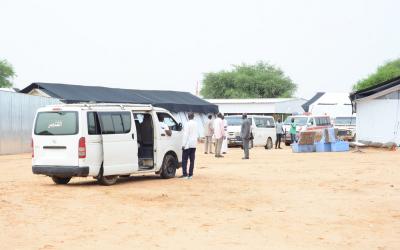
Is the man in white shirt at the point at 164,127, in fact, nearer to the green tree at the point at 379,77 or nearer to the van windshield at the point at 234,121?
the van windshield at the point at 234,121

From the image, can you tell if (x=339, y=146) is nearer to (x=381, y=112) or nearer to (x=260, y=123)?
(x=381, y=112)

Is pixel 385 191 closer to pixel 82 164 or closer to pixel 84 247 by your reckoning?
pixel 82 164

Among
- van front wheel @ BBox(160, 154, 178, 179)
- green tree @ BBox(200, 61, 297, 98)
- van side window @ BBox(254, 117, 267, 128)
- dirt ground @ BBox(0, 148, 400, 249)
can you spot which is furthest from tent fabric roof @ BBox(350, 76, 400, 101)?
green tree @ BBox(200, 61, 297, 98)

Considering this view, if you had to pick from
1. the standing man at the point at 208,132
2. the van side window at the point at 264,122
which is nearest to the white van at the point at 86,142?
the standing man at the point at 208,132

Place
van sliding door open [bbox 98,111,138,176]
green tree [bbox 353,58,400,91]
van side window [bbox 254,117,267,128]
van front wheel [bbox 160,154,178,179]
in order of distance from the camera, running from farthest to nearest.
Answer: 1. green tree [bbox 353,58,400,91]
2. van side window [bbox 254,117,267,128]
3. van front wheel [bbox 160,154,178,179]
4. van sliding door open [bbox 98,111,138,176]

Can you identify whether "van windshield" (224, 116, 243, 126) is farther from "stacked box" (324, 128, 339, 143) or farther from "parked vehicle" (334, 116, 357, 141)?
"parked vehicle" (334, 116, 357, 141)

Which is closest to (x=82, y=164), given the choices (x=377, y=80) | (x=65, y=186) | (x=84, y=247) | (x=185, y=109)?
(x=65, y=186)

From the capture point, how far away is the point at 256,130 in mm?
40031

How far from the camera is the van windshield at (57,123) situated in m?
16.7

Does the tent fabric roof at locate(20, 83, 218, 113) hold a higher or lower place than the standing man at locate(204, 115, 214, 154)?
higher

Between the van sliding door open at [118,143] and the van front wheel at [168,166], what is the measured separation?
51.0 inches

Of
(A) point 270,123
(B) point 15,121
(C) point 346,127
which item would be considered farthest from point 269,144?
(B) point 15,121

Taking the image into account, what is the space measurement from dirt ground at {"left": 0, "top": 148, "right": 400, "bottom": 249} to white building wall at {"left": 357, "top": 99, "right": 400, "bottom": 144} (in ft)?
51.2

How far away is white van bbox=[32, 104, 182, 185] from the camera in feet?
54.5
